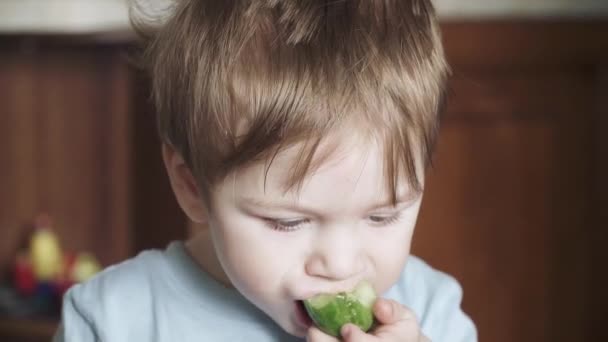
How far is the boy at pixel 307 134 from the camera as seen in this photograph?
3.23 ft

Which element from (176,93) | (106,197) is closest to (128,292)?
(176,93)

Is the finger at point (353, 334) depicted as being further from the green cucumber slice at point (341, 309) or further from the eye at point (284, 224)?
the eye at point (284, 224)

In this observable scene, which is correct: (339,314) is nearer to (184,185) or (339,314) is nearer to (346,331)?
(346,331)

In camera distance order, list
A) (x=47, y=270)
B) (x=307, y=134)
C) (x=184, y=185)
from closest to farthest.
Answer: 1. (x=307, y=134)
2. (x=184, y=185)
3. (x=47, y=270)

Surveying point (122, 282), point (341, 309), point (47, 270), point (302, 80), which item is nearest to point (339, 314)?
point (341, 309)

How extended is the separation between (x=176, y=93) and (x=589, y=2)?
1395 millimetres

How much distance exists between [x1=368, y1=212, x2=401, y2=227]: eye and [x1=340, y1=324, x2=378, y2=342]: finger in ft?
0.35

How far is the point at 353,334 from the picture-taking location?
99cm

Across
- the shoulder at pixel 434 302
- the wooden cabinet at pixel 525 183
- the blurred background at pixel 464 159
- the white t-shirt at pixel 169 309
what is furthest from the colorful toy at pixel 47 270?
the shoulder at pixel 434 302

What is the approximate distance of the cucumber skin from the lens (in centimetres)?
100

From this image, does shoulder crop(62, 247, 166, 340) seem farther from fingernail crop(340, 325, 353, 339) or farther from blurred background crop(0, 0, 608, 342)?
blurred background crop(0, 0, 608, 342)

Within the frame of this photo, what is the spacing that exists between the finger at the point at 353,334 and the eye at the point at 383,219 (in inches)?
4.2

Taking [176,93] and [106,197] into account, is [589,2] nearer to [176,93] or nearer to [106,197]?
[106,197]

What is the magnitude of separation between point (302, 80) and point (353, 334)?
25 cm
